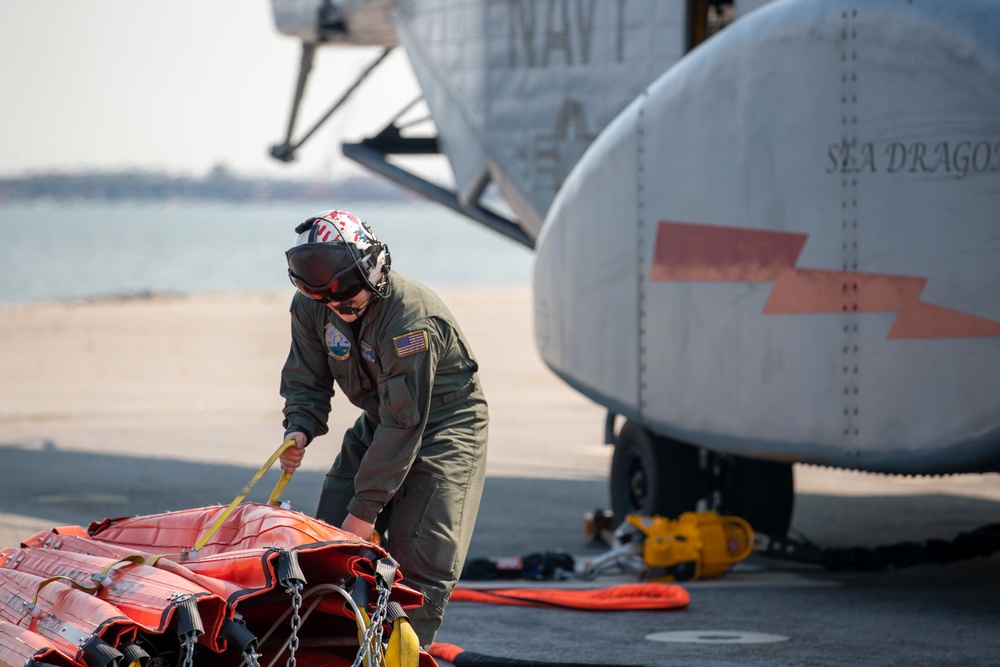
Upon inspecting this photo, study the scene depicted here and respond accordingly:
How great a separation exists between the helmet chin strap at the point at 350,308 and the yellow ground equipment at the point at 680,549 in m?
3.46

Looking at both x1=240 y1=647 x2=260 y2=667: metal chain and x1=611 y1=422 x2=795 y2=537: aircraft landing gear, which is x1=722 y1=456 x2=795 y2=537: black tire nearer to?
x1=611 y1=422 x2=795 y2=537: aircraft landing gear

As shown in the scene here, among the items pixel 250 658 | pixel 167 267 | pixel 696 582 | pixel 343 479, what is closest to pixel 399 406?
pixel 343 479

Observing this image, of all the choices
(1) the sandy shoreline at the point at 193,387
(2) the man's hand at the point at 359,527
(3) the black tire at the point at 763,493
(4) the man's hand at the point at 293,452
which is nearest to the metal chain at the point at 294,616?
(2) the man's hand at the point at 359,527

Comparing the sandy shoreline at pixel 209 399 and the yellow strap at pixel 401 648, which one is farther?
the sandy shoreline at pixel 209 399

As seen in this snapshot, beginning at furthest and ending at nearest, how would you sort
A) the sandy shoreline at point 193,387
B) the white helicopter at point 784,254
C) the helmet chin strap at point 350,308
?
the sandy shoreline at point 193,387 < the white helicopter at point 784,254 < the helmet chin strap at point 350,308

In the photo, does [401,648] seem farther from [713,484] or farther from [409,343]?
[713,484]

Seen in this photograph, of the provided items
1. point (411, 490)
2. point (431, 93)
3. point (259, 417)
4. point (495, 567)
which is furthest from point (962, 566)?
point (259, 417)

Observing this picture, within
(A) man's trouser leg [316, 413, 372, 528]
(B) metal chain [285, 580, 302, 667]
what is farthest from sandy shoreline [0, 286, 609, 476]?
(B) metal chain [285, 580, 302, 667]

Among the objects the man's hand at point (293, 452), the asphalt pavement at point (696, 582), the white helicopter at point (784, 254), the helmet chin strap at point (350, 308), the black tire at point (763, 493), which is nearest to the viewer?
the helmet chin strap at point (350, 308)

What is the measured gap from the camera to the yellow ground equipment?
7.78 meters

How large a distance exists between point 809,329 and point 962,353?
879 mm

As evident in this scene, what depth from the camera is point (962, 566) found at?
27.2 feet

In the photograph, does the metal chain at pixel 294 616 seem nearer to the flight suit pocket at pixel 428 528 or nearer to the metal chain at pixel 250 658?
the metal chain at pixel 250 658

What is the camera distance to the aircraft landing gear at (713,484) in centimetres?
845
